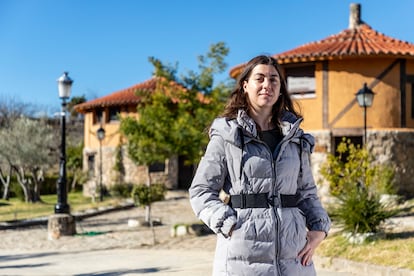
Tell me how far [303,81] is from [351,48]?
1663 millimetres

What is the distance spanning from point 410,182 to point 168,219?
7.13 meters

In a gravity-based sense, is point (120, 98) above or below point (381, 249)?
above

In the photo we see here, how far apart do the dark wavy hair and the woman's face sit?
3 centimetres

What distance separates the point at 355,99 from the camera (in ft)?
55.9

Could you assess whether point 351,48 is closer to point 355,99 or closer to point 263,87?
point 355,99

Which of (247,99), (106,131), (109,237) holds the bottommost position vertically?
(109,237)

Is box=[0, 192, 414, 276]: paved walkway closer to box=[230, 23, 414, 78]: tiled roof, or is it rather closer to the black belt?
the black belt

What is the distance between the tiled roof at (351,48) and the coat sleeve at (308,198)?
13.1m

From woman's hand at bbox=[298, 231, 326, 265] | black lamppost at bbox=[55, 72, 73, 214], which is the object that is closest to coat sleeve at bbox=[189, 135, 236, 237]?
woman's hand at bbox=[298, 231, 326, 265]

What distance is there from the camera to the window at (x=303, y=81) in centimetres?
1752

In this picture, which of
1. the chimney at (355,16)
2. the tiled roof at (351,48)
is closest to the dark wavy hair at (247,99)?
the tiled roof at (351,48)

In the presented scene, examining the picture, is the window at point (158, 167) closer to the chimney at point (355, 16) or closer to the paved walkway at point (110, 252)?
the paved walkway at point (110, 252)

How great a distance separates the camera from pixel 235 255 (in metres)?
3.00

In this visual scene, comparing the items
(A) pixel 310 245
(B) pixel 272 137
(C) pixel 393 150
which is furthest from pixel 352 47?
(A) pixel 310 245
